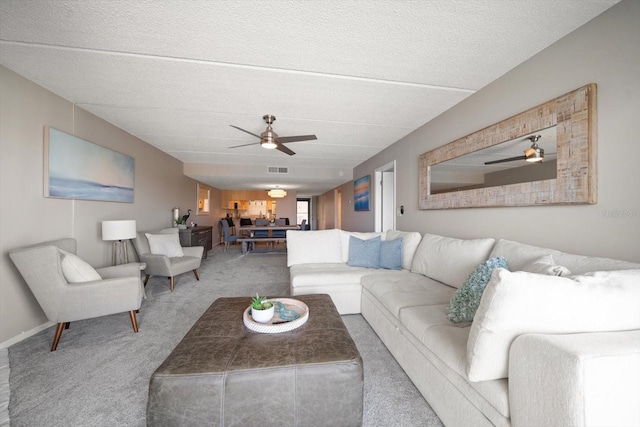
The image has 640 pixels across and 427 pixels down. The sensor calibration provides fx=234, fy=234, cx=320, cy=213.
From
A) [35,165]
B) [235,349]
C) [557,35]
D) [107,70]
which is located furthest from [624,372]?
[35,165]

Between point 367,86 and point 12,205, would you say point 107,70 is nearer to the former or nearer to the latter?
point 12,205

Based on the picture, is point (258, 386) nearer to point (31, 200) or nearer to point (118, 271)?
point (118, 271)

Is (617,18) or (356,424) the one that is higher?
(617,18)

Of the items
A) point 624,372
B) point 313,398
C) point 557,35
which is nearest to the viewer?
point 624,372

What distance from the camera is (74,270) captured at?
2.06 metres

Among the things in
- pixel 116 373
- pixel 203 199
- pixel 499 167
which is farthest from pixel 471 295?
pixel 203 199

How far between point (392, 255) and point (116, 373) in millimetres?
2680

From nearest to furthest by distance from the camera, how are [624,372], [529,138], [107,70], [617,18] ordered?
[624,372]
[617,18]
[529,138]
[107,70]

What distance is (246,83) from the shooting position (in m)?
2.28

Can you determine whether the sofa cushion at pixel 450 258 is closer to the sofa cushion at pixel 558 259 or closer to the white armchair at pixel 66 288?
the sofa cushion at pixel 558 259

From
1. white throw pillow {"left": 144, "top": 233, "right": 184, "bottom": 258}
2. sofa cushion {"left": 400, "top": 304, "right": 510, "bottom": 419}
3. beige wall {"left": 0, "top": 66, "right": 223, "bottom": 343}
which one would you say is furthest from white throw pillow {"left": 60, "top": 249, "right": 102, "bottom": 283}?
sofa cushion {"left": 400, "top": 304, "right": 510, "bottom": 419}

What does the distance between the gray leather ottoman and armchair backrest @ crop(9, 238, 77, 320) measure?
155 cm

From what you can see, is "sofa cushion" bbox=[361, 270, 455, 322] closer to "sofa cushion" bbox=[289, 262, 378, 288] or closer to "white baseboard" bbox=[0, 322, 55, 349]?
"sofa cushion" bbox=[289, 262, 378, 288]

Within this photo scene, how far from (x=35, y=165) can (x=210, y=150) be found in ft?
8.79
